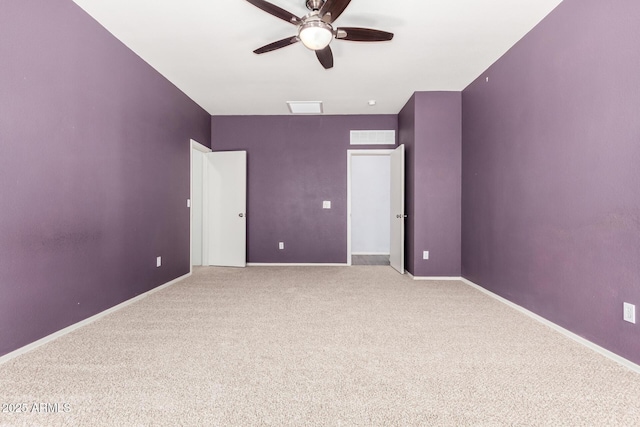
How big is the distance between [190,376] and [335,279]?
2.72 meters

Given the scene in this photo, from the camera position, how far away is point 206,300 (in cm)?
323

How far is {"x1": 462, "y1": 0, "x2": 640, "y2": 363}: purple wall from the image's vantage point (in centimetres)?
189

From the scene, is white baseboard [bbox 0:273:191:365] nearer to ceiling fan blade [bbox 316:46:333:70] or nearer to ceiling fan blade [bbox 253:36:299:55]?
ceiling fan blade [bbox 253:36:299:55]

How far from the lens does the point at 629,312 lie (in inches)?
73.7

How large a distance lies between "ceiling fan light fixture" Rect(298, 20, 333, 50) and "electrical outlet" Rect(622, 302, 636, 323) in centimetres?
259

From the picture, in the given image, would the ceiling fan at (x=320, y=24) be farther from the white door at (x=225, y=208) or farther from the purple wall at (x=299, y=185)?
the white door at (x=225, y=208)

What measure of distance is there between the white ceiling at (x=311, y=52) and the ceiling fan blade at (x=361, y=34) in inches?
10.0

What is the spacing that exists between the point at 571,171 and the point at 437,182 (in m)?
2.04

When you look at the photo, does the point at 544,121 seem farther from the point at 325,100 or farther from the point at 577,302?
the point at 325,100

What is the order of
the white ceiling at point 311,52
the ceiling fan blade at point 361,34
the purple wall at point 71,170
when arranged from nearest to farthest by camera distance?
the purple wall at point 71,170 < the ceiling fan blade at point 361,34 < the white ceiling at point 311,52

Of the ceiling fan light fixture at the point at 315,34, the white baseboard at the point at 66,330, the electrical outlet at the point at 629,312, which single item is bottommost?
the white baseboard at the point at 66,330

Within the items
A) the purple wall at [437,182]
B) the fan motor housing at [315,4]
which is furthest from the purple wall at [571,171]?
the fan motor housing at [315,4]

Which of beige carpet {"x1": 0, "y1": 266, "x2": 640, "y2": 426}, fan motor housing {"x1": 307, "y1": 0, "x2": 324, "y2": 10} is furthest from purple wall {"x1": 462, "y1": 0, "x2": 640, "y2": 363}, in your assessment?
fan motor housing {"x1": 307, "y1": 0, "x2": 324, "y2": 10}

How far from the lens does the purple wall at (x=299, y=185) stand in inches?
210
